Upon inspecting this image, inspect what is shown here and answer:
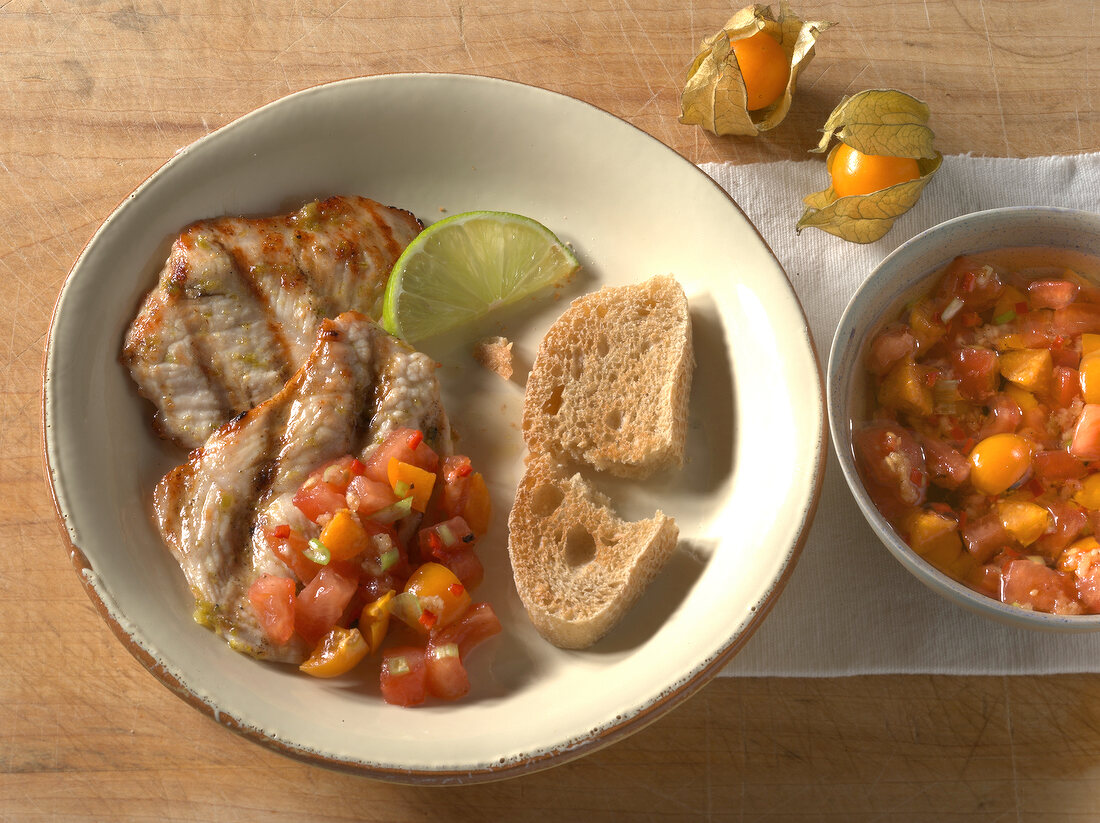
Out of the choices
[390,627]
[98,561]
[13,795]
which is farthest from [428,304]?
[13,795]

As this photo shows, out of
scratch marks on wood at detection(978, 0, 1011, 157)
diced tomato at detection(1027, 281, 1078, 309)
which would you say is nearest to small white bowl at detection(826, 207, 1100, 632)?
diced tomato at detection(1027, 281, 1078, 309)

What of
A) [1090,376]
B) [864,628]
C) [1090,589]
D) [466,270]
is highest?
[466,270]

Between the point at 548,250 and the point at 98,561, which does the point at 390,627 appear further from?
the point at 548,250

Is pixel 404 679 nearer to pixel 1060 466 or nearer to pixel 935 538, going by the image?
pixel 935 538

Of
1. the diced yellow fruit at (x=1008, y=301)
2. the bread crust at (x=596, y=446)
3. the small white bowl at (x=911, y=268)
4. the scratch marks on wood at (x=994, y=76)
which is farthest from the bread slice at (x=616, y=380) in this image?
the scratch marks on wood at (x=994, y=76)

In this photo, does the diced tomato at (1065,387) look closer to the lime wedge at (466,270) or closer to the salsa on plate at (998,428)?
the salsa on plate at (998,428)

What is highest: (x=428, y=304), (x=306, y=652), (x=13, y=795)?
(x=428, y=304)

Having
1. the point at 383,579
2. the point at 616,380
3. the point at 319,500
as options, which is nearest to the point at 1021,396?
the point at 616,380
